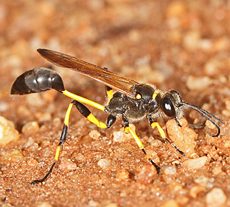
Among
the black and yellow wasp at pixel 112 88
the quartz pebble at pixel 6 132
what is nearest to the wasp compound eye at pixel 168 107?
the black and yellow wasp at pixel 112 88

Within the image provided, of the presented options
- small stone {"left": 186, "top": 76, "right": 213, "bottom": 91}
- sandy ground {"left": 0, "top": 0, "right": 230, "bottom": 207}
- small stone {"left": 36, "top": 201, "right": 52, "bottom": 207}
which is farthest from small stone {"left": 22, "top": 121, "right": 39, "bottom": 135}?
small stone {"left": 186, "top": 76, "right": 213, "bottom": 91}

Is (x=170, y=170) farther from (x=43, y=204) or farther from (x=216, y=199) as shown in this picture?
(x=43, y=204)

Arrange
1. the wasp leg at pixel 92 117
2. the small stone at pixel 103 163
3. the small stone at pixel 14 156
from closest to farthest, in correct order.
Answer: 1. the small stone at pixel 103 163
2. the small stone at pixel 14 156
3. the wasp leg at pixel 92 117

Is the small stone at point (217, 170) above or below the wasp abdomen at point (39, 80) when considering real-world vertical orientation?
below

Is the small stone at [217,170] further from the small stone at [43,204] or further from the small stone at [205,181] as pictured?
the small stone at [43,204]

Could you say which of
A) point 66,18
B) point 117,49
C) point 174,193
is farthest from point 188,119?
point 66,18

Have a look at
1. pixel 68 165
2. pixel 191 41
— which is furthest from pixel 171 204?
pixel 191 41

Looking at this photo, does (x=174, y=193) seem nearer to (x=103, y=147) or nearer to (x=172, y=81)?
(x=103, y=147)
